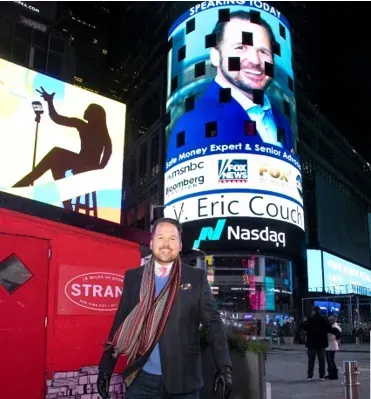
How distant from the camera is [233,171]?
39.5 m

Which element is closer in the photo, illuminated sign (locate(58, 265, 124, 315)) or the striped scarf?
the striped scarf

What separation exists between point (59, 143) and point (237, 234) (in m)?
22.9

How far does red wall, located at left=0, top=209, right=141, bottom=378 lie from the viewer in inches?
221

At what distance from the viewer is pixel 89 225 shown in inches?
252

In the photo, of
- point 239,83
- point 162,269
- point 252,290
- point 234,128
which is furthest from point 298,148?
point 162,269

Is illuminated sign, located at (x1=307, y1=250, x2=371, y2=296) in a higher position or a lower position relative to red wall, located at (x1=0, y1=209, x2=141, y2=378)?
higher

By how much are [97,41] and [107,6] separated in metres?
15.6

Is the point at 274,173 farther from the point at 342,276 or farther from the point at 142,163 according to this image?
the point at 342,276

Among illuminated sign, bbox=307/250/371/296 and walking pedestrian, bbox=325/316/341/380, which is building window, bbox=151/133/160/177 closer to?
illuminated sign, bbox=307/250/371/296

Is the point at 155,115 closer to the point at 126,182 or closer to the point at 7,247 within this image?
the point at 126,182

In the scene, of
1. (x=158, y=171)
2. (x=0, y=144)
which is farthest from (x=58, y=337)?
(x=158, y=171)

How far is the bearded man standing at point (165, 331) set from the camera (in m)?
A: 3.13

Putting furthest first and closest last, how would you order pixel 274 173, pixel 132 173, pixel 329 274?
pixel 132 173 < pixel 329 274 < pixel 274 173

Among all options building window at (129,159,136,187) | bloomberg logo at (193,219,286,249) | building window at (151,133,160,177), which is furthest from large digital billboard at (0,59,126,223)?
building window at (129,159,136,187)
